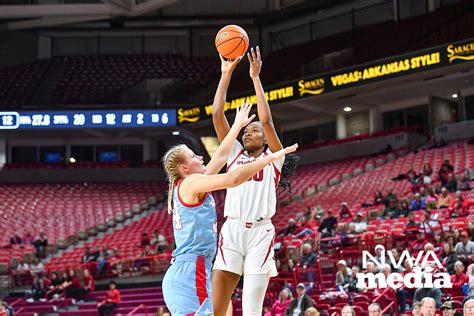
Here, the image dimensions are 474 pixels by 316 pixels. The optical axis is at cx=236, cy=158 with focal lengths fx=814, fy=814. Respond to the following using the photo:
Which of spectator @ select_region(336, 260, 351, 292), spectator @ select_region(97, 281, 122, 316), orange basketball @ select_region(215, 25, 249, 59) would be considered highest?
orange basketball @ select_region(215, 25, 249, 59)

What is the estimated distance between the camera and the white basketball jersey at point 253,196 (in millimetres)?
6223

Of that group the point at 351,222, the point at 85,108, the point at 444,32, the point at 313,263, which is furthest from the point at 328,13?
the point at 313,263

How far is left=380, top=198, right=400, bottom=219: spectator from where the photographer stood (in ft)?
61.2

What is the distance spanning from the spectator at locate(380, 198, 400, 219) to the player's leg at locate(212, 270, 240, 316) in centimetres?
1290

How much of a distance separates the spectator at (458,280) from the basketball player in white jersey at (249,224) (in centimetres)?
718

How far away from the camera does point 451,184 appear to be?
757 inches

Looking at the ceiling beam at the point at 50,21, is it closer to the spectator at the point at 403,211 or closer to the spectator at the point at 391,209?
the spectator at the point at 391,209

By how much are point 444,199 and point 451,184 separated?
49.2 inches

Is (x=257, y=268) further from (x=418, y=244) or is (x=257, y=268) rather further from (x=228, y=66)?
(x=418, y=244)

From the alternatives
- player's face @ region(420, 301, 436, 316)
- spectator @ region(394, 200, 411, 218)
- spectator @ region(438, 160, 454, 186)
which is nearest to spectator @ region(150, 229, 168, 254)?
spectator @ region(394, 200, 411, 218)

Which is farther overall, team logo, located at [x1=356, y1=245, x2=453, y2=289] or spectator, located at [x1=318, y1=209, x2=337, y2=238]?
spectator, located at [x1=318, y1=209, x2=337, y2=238]

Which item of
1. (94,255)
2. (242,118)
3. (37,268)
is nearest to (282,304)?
(242,118)

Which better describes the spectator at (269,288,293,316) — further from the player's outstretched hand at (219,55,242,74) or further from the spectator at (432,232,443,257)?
the player's outstretched hand at (219,55,242,74)

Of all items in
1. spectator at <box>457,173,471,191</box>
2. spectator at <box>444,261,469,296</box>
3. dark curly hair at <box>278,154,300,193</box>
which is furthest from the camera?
spectator at <box>457,173,471,191</box>
